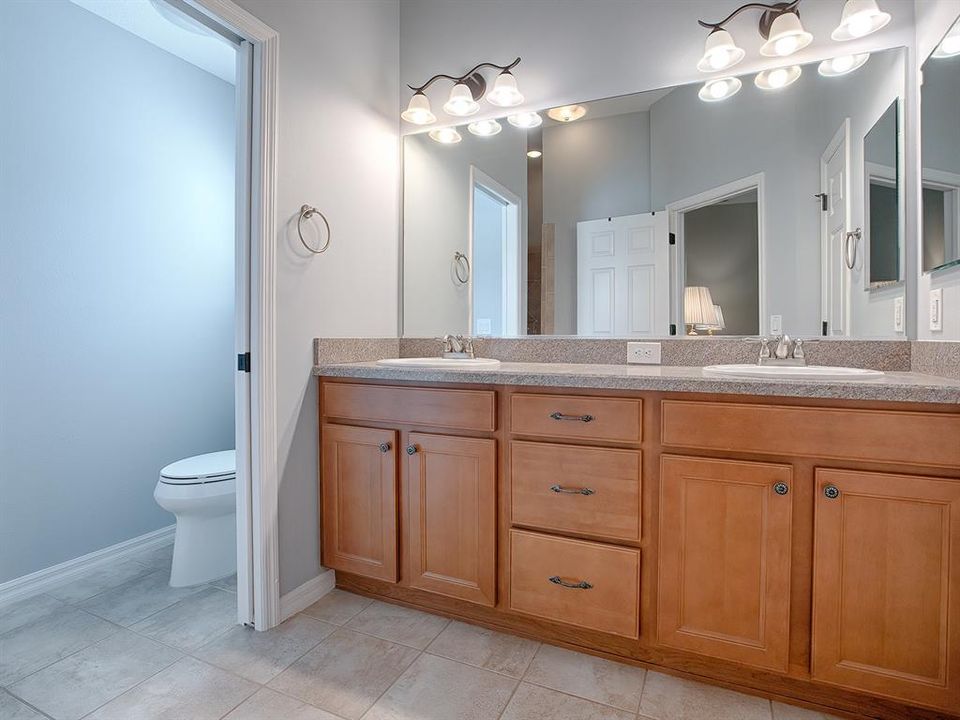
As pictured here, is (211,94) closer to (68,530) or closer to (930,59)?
(68,530)

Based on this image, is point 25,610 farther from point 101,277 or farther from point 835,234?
point 835,234

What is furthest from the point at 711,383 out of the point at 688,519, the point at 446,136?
the point at 446,136

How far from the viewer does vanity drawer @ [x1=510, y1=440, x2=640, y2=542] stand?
1440 mm

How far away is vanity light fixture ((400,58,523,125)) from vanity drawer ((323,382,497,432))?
4.17 feet

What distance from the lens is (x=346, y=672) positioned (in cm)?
148

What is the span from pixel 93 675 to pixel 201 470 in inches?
30.2

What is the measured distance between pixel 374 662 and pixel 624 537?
33.2 inches

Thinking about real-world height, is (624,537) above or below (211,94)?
below

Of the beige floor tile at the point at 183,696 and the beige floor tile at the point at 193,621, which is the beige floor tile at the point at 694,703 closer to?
the beige floor tile at the point at 183,696

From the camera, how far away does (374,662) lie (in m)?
1.53

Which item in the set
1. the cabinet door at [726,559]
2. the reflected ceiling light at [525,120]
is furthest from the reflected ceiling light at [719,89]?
the cabinet door at [726,559]

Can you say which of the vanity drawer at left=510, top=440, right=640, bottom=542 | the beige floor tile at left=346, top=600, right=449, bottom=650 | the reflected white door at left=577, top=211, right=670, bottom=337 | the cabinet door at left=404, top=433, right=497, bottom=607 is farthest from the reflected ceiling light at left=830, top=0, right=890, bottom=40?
the beige floor tile at left=346, top=600, right=449, bottom=650

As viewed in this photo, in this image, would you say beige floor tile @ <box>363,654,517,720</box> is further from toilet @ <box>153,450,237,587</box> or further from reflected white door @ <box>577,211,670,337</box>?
reflected white door @ <box>577,211,670,337</box>

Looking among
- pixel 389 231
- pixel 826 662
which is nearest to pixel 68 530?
pixel 389 231
